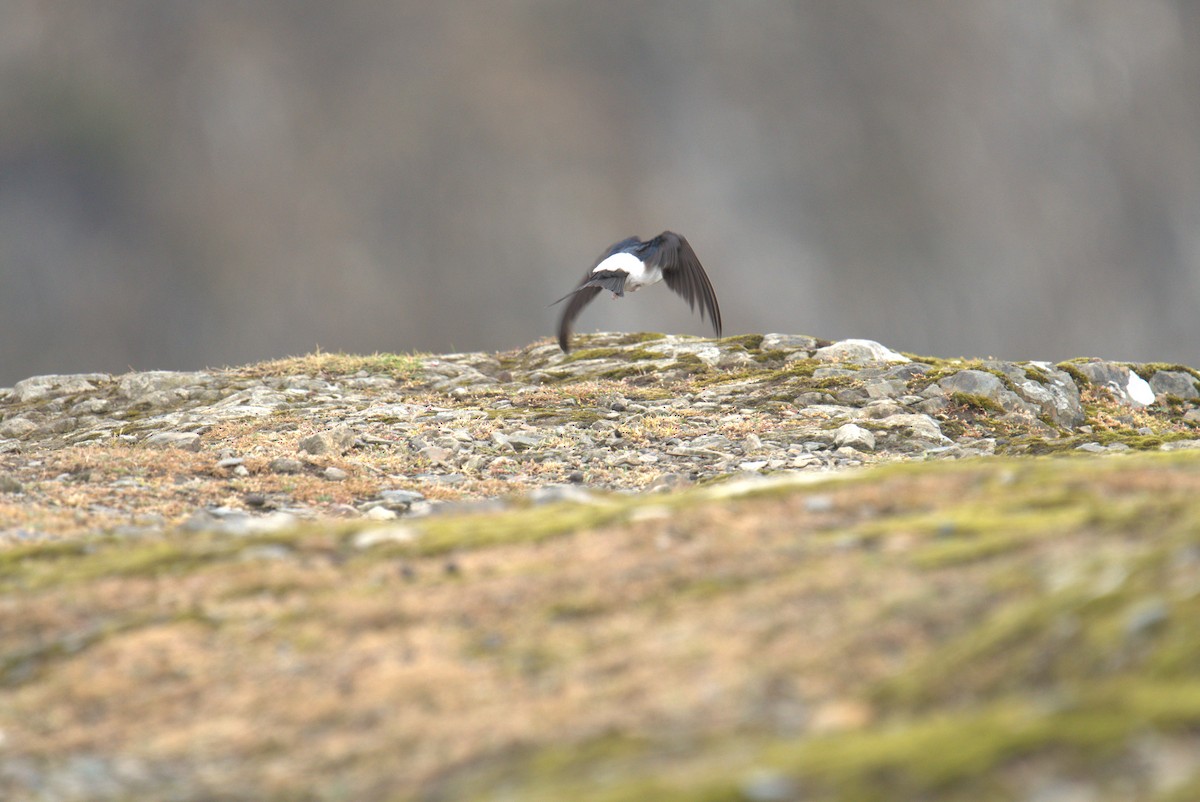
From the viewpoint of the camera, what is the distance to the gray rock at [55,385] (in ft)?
87.3

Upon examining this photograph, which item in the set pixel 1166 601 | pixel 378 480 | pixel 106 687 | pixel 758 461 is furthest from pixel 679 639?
pixel 758 461

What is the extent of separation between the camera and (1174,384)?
23953 mm

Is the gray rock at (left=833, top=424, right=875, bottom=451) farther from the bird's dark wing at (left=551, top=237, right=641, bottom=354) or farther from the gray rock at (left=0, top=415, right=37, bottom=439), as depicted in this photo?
the gray rock at (left=0, top=415, right=37, bottom=439)

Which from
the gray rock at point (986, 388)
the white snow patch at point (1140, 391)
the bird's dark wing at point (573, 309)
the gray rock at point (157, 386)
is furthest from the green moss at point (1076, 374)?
the gray rock at point (157, 386)

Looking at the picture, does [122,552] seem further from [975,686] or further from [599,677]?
[975,686]

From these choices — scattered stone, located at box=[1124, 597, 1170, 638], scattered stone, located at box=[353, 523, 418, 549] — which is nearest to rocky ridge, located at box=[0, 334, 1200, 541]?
scattered stone, located at box=[353, 523, 418, 549]

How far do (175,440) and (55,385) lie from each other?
948 centimetres

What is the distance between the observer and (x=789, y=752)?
475 centimetres

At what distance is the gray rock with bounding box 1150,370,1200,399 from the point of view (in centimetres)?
2377

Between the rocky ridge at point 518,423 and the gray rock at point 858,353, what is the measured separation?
68 millimetres

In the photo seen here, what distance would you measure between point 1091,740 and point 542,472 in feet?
42.7

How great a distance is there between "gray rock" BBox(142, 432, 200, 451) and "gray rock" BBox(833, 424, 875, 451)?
10.6 metres

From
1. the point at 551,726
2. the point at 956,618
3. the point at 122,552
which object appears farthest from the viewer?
the point at 122,552

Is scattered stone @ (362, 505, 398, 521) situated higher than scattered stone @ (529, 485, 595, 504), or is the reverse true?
scattered stone @ (529, 485, 595, 504)
